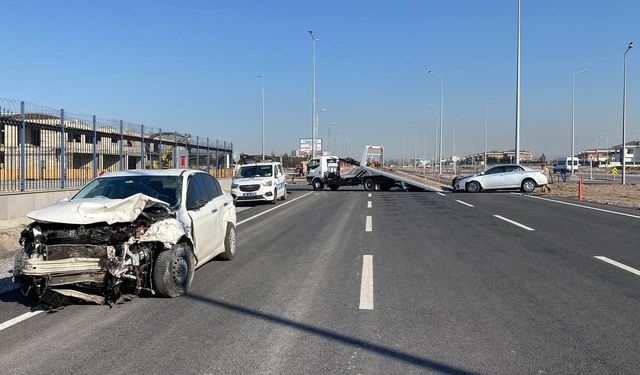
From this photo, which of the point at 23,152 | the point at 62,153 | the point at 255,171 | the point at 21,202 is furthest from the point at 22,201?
the point at 255,171

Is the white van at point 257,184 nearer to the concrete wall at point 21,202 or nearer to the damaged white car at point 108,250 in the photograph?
the concrete wall at point 21,202

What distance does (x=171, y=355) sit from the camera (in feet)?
14.6

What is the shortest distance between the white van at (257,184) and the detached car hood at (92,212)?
1604 cm

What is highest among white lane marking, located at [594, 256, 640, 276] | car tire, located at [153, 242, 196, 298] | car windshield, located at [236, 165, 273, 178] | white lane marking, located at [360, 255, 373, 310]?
car windshield, located at [236, 165, 273, 178]

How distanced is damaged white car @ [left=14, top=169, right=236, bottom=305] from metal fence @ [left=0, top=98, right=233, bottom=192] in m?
7.52

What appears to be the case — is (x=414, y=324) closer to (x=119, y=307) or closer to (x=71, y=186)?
(x=119, y=307)

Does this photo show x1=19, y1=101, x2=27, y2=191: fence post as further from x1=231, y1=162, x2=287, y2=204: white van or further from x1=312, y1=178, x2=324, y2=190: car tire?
x1=312, y1=178, x2=324, y2=190: car tire

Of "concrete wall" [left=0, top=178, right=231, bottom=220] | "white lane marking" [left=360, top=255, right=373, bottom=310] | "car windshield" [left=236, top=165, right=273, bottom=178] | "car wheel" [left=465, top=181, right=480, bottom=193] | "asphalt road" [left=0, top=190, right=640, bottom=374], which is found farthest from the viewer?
"car wheel" [left=465, top=181, right=480, bottom=193]

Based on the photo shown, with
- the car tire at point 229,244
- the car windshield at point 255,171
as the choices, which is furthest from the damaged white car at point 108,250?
the car windshield at point 255,171

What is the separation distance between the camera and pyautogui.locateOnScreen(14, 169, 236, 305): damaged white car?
18.6 feet

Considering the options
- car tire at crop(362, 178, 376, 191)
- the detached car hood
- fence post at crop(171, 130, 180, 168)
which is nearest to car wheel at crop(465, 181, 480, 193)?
car tire at crop(362, 178, 376, 191)

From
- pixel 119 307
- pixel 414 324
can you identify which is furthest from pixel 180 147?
pixel 414 324

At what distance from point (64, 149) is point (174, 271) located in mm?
10759

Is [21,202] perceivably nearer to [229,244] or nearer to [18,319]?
[229,244]
